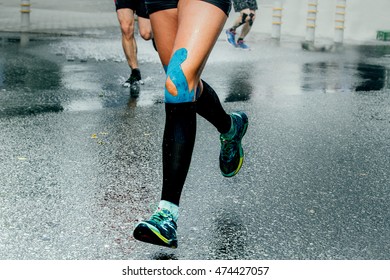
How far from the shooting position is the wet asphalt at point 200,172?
3.46 metres

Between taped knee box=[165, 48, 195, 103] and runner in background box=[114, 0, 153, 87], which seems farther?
runner in background box=[114, 0, 153, 87]

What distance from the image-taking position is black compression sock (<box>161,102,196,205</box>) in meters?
3.43

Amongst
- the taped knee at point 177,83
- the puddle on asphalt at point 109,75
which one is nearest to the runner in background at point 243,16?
the puddle on asphalt at point 109,75

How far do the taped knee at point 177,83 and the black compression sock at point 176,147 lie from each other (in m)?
0.04

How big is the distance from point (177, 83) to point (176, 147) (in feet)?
0.98

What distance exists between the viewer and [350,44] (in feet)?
55.2

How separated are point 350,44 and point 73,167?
42.6ft

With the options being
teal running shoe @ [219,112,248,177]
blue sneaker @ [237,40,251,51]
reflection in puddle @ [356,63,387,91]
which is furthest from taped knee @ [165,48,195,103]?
blue sneaker @ [237,40,251,51]

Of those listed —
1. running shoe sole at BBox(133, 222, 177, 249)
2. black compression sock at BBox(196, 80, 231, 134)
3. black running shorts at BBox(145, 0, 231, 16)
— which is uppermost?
black running shorts at BBox(145, 0, 231, 16)

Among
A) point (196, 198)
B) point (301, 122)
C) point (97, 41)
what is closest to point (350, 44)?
point (97, 41)

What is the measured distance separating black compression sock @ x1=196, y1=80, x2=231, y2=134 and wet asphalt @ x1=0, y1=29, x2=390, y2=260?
16.2 inches

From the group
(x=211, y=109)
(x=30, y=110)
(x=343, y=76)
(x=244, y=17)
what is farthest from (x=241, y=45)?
(x=211, y=109)

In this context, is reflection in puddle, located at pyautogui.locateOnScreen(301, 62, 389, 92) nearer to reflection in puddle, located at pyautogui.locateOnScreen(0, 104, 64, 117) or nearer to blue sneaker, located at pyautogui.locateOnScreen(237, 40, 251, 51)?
blue sneaker, located at pyautogui.locateOnScreen(237, 40, 251, 51)
